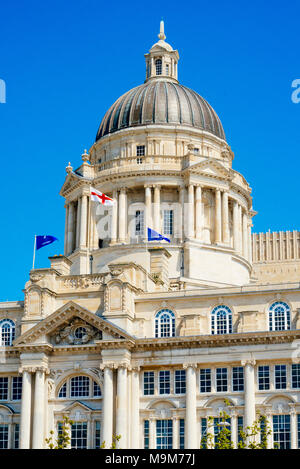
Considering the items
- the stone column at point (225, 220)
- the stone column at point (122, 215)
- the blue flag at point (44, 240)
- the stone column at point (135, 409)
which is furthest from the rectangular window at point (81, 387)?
the stone column at point (225, 220)

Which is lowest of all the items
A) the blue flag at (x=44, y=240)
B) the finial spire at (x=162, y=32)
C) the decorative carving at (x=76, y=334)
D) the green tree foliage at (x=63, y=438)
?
the green tree foliage at (x=63, y=438)

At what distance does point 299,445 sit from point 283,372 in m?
4.85

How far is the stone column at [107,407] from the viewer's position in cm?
6981

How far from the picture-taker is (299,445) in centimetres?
6794

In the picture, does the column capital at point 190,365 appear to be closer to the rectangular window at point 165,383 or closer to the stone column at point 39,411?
the rectangular window at point 165,383

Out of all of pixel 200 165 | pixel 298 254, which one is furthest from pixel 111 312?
pixel 298 254

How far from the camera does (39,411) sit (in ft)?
235

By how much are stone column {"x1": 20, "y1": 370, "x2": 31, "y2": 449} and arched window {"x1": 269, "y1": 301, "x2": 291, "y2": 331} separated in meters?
17.2

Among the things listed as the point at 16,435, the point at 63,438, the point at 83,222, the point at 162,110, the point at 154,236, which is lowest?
the point at 63,438

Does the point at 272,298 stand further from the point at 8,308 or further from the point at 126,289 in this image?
the point at 8,308

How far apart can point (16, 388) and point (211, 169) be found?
92.6 ft

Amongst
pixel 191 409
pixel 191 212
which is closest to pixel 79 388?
pixel 191 409

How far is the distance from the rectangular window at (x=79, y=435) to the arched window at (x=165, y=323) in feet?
26.7

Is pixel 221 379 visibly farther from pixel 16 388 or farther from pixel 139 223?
pixel 139 223
